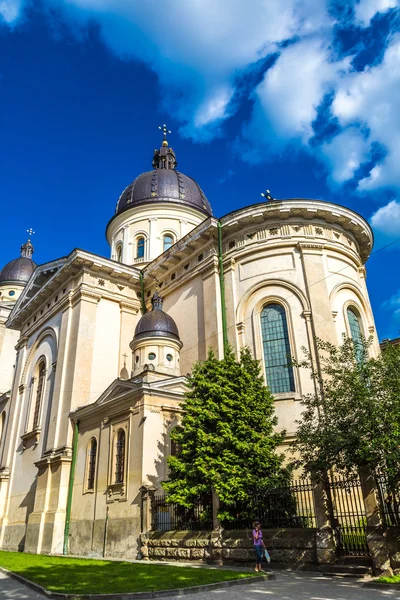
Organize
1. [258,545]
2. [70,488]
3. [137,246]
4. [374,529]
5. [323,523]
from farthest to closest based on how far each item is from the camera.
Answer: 1. [137,246]
2. [70,488]
3. [258,545]
4. [323,523]
5. [374,529]

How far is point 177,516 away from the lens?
15.3 m

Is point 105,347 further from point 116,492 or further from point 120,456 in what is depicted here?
point 116,492

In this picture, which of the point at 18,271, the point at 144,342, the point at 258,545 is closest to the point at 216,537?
the point at 258,545

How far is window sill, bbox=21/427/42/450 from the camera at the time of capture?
1014 inches

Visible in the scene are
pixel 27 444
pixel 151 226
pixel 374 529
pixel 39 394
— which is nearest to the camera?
pixel 374 529

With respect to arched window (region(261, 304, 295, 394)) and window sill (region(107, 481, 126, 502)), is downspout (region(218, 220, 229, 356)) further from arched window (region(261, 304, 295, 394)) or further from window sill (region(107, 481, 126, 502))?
window sill (region(107, 481, 126, 502))

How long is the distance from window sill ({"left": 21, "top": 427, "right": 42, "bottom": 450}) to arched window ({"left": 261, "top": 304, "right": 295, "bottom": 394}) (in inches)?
531

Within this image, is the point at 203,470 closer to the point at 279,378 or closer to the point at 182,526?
the point at 182,526

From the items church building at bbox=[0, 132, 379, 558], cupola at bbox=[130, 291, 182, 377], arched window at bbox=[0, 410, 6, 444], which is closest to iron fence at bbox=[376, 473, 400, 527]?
church building at bbox=[0, 132, 379, 558]

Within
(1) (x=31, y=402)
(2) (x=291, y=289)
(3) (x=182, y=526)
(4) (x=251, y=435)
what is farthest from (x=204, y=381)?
(1) (x=31, y=402)

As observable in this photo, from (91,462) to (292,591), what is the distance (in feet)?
44.7

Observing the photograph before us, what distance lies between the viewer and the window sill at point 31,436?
25.8m

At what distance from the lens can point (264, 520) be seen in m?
13.3

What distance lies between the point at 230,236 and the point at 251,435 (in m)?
11.0
